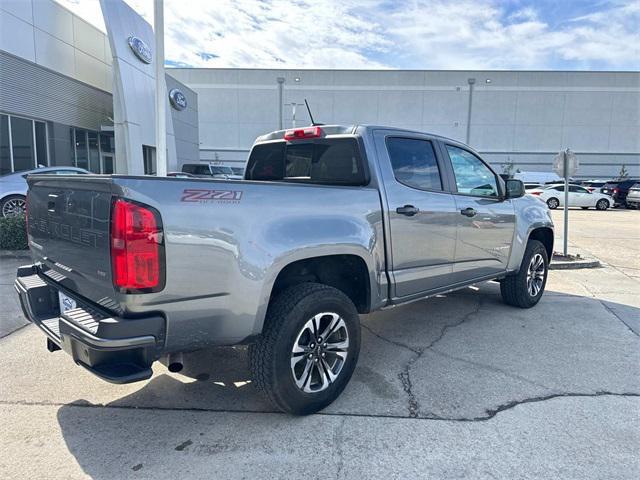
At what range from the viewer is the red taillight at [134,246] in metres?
2.22

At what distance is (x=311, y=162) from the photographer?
13.0ft

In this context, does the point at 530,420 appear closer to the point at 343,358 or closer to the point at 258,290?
the point at 343,358

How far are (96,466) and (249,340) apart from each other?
1079 millimetres

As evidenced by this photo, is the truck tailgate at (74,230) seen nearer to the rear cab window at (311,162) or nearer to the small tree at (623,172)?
the rear cab window at (311,162)

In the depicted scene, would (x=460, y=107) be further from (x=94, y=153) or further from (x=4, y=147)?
(x=4, y=147)

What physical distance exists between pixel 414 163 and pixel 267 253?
1880 millimetres

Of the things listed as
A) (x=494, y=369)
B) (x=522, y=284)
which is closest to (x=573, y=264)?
(x=522, y=284)

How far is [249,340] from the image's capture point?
2713 mm

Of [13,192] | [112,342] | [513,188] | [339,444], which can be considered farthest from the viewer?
[13,192]

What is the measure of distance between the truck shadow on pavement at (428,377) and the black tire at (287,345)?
0.16 m

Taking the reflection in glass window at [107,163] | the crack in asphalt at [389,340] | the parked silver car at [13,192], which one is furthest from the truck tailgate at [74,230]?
the reflection in glass window at [107,163]

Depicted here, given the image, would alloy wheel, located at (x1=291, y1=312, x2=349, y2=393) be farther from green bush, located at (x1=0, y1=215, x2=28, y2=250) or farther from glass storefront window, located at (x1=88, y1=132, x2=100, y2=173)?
glass storefront window, located at (x1=88, y1=132, x2=100, y2=173)

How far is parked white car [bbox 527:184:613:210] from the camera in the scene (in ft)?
80.9

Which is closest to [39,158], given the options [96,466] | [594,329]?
[96,466]
